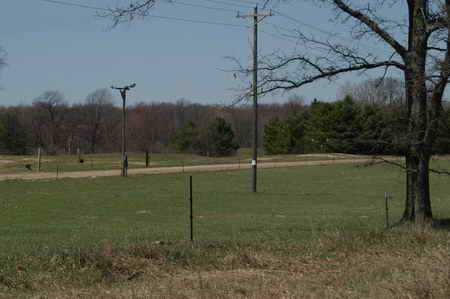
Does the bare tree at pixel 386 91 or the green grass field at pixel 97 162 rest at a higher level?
the bare tree at pixel 386 91

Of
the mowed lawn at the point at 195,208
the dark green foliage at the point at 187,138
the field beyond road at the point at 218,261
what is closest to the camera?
the field beyond road at the point at 218,261

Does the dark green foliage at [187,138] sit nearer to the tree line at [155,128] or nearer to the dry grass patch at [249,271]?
the tree line at [155,128]

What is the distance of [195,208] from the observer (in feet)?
90.6

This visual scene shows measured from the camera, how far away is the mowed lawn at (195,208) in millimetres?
16094

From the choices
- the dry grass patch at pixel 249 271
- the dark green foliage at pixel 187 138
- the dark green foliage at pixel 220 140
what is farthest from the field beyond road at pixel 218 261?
the dark green foliage at pixel 187 138

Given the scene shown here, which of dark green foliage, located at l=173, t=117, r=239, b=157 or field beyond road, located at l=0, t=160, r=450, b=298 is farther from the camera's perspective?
dark green foliage, located at l=173, t=117, r=239, b=157

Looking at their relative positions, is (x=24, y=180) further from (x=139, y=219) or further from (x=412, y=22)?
(x=412, y=22)

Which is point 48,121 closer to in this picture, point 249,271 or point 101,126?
point 101,126

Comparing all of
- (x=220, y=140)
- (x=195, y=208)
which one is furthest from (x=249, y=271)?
(x=220, y=140)

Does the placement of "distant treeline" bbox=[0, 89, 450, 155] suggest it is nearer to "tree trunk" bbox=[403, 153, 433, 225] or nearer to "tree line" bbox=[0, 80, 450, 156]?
"tree line" bbox=[0, 80, 450, 156]

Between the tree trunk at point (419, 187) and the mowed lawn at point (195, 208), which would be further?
the mowed lawn at point (195, 208)

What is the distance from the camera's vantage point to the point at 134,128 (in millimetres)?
135125

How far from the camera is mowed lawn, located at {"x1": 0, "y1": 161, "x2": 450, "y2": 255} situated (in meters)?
16.1

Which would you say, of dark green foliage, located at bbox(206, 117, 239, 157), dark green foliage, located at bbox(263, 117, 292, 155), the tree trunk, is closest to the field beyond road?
the tree trunk
